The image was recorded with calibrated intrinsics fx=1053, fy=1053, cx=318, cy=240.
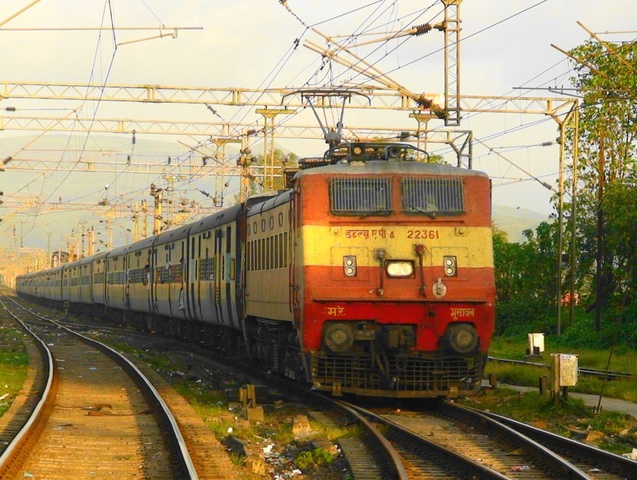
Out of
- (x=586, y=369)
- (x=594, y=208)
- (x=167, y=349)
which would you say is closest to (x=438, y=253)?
(x=586, y=369)

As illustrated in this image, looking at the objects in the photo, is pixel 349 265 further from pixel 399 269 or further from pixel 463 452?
pixel 463 452

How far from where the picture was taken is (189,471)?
387 inches

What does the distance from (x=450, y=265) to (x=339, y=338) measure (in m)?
1.88

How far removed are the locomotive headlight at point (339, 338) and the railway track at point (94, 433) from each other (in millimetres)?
2381

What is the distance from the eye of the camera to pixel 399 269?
14633 millimetres

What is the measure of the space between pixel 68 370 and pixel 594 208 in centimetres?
1995

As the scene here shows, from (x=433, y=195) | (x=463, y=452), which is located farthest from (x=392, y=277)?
(x=463, y=452)

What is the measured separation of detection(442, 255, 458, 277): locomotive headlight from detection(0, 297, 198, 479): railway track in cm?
430

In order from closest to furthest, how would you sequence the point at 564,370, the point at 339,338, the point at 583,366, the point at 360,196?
the point at 339,338
the point at 360,196
the point at 564,370
the point at 583,366

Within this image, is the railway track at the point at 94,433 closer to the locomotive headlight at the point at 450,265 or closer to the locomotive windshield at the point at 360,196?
the locomotive windshield at the point at 360,196

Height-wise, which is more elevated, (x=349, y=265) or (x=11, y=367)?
(x=349, y=265)

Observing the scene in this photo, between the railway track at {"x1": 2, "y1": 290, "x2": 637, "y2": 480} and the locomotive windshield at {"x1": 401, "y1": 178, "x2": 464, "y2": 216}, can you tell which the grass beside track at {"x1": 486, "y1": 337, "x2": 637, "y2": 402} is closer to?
the railway track at {"x1": 2, "y1": 290, "x2": 637, "y2": 480}

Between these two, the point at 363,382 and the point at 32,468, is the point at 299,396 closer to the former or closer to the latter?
the point at 363,382

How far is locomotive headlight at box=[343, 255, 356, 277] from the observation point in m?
14.5
